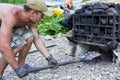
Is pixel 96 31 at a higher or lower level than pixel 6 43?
lower

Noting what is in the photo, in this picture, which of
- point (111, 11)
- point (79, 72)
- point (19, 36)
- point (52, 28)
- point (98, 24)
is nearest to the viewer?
point (19, 36)

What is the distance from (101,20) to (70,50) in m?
1.12

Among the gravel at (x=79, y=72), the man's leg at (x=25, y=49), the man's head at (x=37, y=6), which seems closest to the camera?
the man's head at (x=37, y=6)

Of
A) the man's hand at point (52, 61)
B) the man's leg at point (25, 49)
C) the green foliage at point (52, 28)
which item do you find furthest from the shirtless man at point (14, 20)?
the green foliage at point (52, 28)

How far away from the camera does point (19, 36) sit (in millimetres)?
5016

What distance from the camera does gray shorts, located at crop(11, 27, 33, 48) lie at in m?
4.92

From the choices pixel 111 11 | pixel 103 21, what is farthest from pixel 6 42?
pixel 111 11

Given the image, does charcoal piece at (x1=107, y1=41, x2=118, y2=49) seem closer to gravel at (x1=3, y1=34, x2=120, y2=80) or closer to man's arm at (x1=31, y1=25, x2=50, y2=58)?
gravel at (x1=3, y1=34, x2=120, y2=80)

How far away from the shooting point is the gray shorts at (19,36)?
492cm

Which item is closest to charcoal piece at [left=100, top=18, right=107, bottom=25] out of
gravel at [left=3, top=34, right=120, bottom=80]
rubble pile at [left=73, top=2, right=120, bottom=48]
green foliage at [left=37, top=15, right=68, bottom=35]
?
rubble pile at [left=73, top=2, right=120, bottom=48]

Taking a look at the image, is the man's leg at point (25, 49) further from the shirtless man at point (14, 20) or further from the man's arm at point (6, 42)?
the man's arm at point (6, 42)

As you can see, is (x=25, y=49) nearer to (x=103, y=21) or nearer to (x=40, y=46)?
(x=40, y=46)

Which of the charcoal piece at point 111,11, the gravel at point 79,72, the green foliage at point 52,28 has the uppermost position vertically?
the charcoal piece at point 111,11

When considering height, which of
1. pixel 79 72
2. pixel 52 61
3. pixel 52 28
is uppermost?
pixel 52 61
